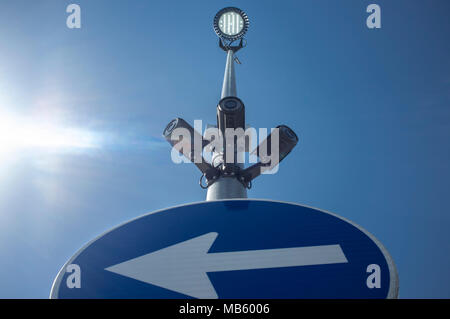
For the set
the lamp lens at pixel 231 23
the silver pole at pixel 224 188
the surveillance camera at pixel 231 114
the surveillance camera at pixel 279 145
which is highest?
the lamp lens at pixel 231 23

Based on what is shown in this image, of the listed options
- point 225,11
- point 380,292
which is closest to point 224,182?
point 380,292

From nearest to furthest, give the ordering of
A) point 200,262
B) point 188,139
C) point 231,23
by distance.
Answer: point 200,262, point 188,139, point 231,23

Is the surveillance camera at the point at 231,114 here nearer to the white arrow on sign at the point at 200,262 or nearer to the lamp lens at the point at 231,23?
the white arrow on sign at the point at 200,262

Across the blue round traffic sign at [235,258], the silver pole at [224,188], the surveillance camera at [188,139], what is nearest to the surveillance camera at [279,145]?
the silver pole at [224,188]

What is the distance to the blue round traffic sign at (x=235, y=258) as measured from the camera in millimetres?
1885

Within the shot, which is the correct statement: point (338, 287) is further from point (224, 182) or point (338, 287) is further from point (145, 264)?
point (224, 182)

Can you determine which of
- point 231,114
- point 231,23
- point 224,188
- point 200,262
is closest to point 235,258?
point 200,262

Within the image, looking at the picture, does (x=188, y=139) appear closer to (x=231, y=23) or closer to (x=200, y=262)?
(x=200, y=262)

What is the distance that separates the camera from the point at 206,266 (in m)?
2.00

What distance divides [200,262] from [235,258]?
0.18m

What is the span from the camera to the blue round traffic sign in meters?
1.88

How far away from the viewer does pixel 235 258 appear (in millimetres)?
2061

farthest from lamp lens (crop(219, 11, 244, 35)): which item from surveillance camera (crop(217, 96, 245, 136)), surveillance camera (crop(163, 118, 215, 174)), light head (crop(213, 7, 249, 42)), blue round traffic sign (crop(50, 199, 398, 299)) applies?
blue round traffic sign (crop(50, 199, 398, 299))

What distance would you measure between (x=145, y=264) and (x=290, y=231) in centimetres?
79
